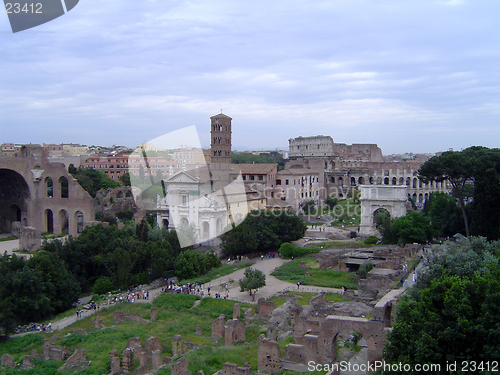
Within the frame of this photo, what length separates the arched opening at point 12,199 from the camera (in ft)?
178

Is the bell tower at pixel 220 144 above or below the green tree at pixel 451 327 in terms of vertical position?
above

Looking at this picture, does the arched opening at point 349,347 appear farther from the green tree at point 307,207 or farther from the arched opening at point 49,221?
the arched opening at point 49,221

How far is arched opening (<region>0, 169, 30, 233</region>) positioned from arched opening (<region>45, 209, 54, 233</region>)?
8.09 feet

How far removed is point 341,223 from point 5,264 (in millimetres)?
36834

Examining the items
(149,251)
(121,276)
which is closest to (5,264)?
(121,276)

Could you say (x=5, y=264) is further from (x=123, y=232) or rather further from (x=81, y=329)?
(x=123, y=232)

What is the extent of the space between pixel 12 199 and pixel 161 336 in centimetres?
4217

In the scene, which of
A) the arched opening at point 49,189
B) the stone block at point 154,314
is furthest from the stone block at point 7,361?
the arched opening at point 49,189

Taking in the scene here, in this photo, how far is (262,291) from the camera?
30.0 metres

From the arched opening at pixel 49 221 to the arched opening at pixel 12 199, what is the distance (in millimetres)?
2466

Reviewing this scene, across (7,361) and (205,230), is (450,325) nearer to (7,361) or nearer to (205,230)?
(7,361)

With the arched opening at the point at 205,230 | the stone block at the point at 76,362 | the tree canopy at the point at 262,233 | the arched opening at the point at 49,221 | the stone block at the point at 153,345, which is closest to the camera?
the stone block at the point at 76,362

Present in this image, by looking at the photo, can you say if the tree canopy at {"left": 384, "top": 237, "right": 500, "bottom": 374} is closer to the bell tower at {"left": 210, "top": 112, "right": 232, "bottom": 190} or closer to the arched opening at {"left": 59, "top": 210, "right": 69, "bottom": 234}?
the bell tower at {"left": 210, "top": 112, "right": 232, "bottom": 190}

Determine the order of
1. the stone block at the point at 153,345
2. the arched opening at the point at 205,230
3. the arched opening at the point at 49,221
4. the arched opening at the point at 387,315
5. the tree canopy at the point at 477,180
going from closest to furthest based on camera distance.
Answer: the arched opening at the point at 387,315 < the stone block at the point at 153,345 < the tree canopy at the point at 477,180 < the arched opening at the point at 205,230 < the arched opening at the point at 49,221
